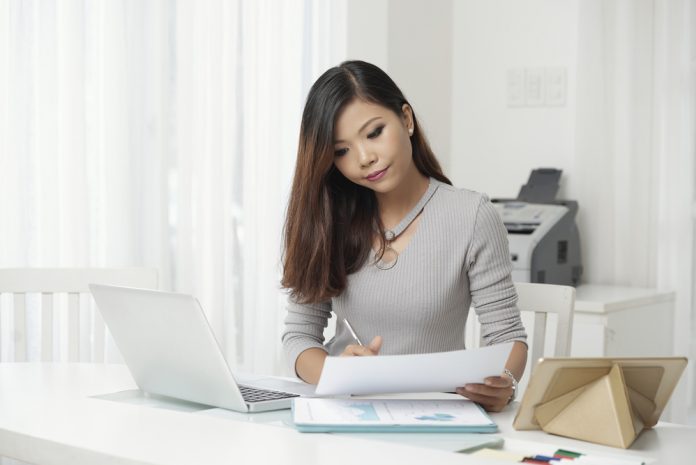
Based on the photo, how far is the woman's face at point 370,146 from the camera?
1729mm

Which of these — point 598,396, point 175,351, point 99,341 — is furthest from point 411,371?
point 99,341

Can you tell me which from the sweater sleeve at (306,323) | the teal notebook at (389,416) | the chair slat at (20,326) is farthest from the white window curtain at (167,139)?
the teal notebook at (389,416)

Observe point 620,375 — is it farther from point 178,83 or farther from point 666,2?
point 666,2

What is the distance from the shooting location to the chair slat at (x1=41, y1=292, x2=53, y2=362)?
7.02ft

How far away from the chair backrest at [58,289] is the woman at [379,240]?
46cm

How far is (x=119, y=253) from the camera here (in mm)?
2719

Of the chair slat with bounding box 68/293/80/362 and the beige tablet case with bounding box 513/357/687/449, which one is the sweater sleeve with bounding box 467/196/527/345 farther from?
the chair slat with bounding box 68/293/80/362

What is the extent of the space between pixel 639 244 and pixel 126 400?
2321 millimetres

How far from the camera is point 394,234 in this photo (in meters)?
1.87

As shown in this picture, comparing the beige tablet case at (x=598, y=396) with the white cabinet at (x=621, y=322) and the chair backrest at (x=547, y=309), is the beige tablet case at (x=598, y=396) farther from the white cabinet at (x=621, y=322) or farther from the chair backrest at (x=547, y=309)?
the white cabinet at (x=621, y=322)

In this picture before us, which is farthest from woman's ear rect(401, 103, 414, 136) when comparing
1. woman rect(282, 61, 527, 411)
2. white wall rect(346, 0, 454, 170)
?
white wall rect(346, 0, 454, 170)

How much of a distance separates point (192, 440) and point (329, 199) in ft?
2.54

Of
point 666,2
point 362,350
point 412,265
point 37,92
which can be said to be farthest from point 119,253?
point 666,2

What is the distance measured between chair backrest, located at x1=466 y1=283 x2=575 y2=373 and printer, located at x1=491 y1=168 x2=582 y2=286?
3.41 ft
